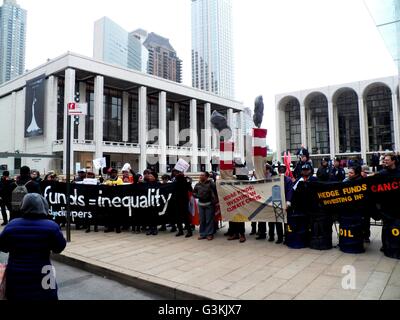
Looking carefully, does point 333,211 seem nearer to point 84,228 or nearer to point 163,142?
point 84,228

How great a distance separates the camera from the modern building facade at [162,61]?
359 feet

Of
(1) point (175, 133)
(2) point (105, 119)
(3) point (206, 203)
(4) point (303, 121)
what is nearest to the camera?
(3) point (206, 203)

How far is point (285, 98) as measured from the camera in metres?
66.6

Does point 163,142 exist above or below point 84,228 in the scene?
above

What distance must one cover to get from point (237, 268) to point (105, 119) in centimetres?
4651

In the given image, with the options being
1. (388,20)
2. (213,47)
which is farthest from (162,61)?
(388,20)

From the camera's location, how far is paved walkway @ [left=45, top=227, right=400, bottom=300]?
4.17 metres

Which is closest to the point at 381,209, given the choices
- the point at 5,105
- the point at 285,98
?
the point at 5,105

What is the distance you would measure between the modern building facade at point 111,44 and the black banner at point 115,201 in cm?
9185

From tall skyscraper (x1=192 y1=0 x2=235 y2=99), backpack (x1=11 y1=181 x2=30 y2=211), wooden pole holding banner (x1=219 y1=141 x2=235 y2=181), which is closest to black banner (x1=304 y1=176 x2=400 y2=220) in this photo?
wooden pole holding banner (x1=219 y1=141 x2=235 y2=181)

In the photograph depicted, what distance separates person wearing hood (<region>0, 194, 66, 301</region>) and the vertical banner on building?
146ft

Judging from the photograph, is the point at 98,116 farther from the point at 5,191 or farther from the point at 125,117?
the point at 5,191

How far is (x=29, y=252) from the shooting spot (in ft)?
9.72
